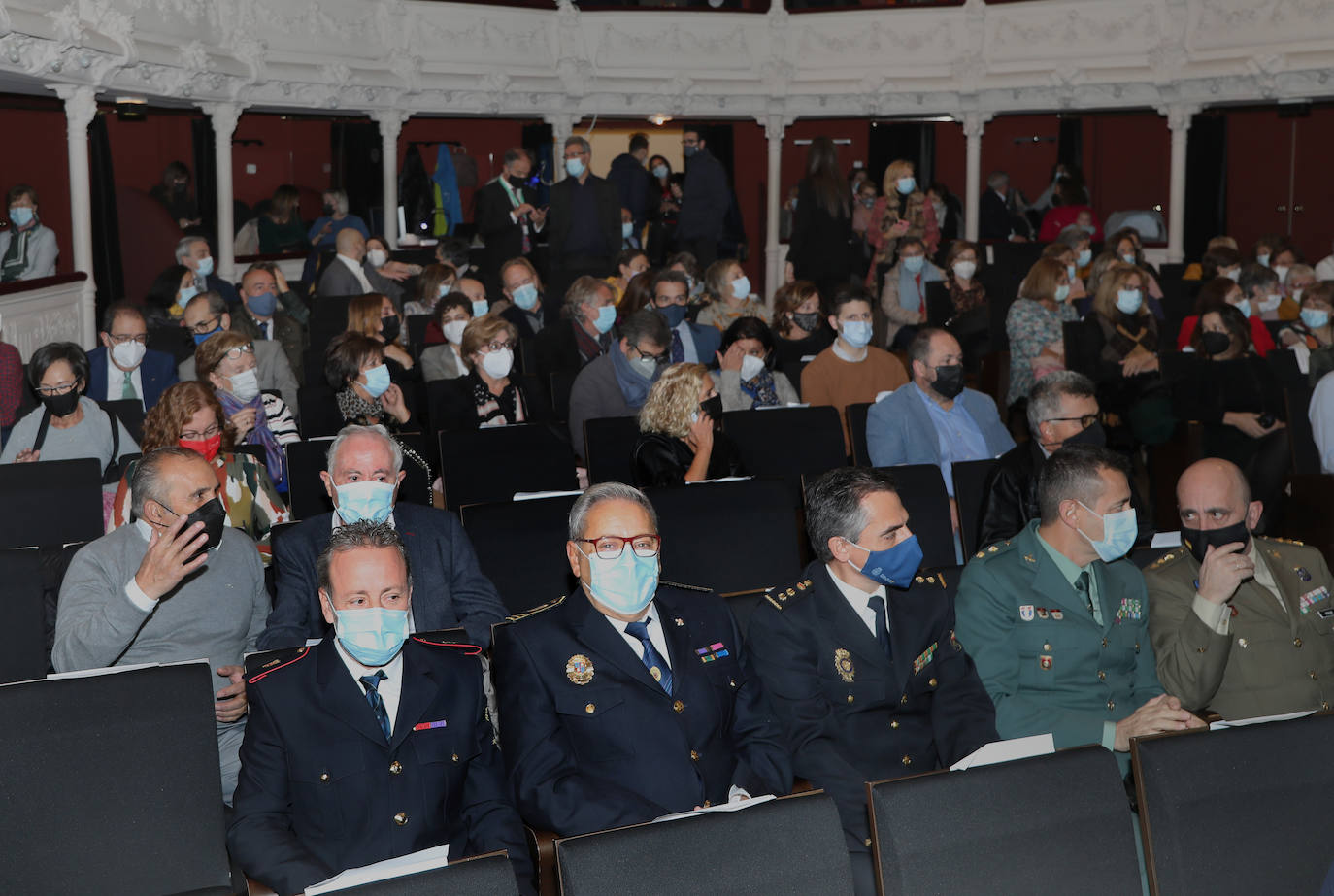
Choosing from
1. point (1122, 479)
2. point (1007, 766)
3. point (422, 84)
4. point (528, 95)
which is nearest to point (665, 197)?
point (528, 95)

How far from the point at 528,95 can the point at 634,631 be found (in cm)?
1247

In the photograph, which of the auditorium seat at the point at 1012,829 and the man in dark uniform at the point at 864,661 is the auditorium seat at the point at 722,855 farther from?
the man in dark uniform at the point at 864,661

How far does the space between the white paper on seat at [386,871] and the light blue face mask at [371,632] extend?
0.64 meters

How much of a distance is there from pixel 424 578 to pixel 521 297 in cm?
499

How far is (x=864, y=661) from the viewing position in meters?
3.28

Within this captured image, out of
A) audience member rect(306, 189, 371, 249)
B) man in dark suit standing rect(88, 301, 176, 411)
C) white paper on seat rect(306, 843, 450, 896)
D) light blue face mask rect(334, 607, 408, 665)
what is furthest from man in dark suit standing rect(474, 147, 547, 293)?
white paper on seat rect(306, 843, 450, 896)

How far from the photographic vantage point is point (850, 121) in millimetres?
17359

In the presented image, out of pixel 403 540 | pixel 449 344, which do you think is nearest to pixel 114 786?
pixel 403 540

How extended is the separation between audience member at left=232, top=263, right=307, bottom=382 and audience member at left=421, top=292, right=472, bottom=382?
1303 millimetres

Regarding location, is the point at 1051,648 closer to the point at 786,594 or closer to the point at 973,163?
the point at 786,594

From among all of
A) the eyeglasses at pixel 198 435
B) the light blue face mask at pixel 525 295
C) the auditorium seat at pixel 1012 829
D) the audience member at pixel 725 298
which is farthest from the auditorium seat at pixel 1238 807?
the light blue face mask at pixel 525 295

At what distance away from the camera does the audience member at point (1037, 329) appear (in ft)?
25.3

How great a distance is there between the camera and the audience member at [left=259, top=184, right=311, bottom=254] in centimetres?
1335

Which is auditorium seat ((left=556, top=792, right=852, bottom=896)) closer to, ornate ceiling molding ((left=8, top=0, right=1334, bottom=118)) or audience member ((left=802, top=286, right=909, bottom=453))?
audience member ((left=802, top=286, right=909, bottom=453))
